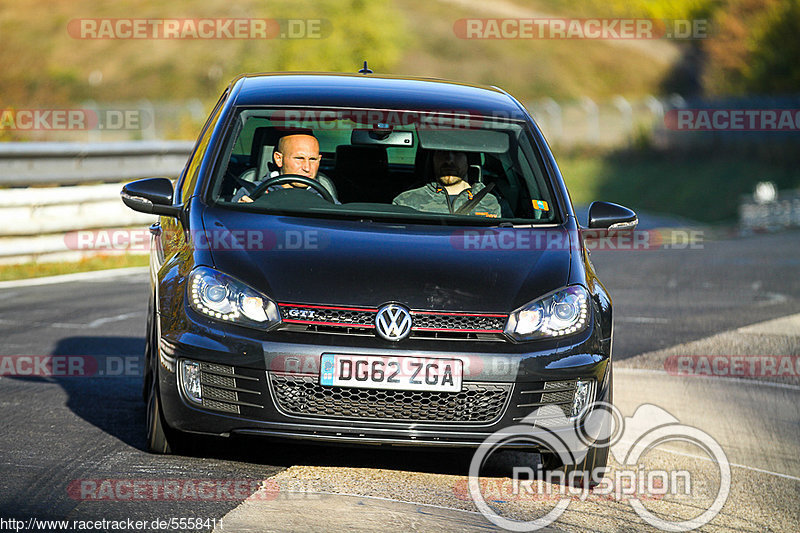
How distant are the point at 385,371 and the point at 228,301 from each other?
73 cm

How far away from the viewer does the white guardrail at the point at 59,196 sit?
13766 mm

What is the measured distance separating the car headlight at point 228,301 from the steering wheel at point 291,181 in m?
0.96

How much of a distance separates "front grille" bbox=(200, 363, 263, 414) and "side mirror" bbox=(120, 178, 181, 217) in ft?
3.69

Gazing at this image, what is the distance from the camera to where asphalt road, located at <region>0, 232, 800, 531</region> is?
505cm

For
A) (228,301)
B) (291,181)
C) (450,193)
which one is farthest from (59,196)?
(228,301)

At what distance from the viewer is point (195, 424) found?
17.9 ft

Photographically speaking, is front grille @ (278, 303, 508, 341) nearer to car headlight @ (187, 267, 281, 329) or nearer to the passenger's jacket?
car headlight @ (187, 267, 281, 329)

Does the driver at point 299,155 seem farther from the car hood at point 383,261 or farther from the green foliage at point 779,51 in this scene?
the green foliage at point 779,51

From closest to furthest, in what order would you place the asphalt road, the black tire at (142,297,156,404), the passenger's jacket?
the asphalt road
the black tire at (142,297,156,404)
the passenger's jacket

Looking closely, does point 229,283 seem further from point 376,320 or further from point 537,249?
point 537,249

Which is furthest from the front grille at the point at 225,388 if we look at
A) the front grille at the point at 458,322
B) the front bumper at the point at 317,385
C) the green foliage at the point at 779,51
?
the green foliage at the point at 779,51

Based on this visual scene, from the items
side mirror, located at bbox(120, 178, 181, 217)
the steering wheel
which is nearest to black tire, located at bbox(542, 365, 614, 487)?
the steering wheel

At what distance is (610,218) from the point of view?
649cm

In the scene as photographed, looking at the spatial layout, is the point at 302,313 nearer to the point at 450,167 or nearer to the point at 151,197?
the point at 151,197
